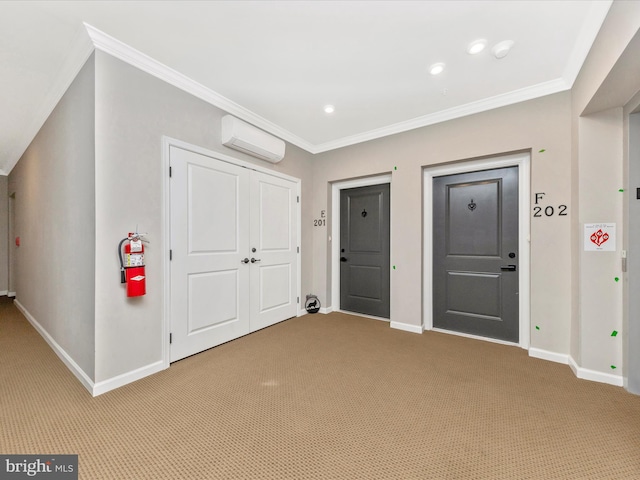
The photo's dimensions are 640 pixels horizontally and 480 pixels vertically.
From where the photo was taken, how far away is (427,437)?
161 centimetres

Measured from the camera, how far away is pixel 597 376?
Answer: 7.36ft

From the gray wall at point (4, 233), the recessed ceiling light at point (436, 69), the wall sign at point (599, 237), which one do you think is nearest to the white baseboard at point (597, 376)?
the wall sign at point (599, 237)

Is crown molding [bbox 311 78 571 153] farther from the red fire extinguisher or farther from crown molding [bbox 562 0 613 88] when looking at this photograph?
the red fire extinguisher

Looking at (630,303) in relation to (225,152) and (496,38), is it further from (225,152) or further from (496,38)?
(225,152)

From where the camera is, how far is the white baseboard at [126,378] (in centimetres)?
205

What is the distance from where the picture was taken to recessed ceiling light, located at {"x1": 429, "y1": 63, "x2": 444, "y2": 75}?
2389 millimetres

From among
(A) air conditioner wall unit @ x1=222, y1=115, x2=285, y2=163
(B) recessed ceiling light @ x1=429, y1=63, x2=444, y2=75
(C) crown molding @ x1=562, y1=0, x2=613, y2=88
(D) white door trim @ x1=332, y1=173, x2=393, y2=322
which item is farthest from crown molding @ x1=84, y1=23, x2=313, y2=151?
(C) crown molding @ x1=562, y1=0, x2=613, y2=88

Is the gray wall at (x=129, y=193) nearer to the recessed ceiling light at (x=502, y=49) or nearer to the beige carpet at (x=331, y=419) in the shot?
the beige carpet at (x=331, y=419)

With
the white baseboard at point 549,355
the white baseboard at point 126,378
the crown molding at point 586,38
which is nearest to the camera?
the crown molding at point 586,38

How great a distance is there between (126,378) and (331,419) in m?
1.70

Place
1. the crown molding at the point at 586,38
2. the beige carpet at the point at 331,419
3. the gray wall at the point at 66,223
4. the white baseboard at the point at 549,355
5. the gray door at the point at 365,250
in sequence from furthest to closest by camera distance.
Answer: the gray door at the point at 365,250
the white baseboard at the point at 549,355
the gray wall at the point at 66,223
the crown molding at the point at 586,38
the beige carpet at the point at 331,419

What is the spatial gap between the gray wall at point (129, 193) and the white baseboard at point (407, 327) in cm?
271

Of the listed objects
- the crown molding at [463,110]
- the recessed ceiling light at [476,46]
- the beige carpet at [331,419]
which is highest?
the recessed ceiling light at [476,46]

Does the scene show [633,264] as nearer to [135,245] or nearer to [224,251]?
[224,251]
